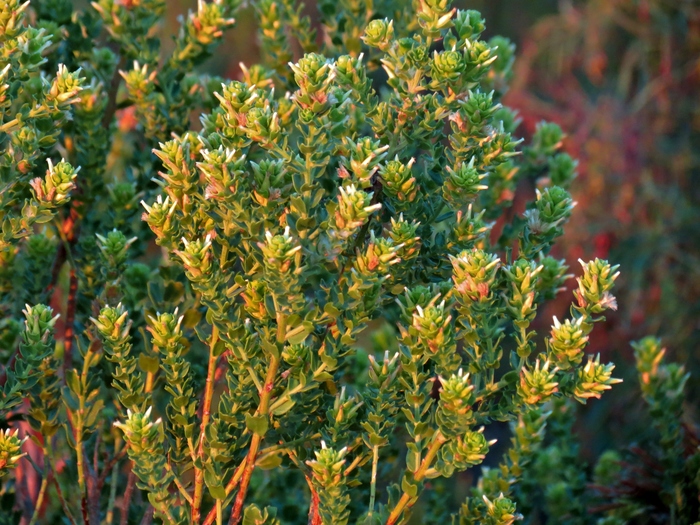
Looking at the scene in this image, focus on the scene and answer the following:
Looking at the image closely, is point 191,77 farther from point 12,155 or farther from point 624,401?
point 624,401

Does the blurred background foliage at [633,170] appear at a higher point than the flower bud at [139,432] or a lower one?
lower

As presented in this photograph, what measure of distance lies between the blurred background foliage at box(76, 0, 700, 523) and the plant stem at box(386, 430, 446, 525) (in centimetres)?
257

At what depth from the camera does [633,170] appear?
431 cm

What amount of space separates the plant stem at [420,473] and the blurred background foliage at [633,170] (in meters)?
2.57

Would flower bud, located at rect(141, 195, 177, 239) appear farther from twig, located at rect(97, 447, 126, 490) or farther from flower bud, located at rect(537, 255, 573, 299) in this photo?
flower bud, located at rect(537, 255, 573, 299)

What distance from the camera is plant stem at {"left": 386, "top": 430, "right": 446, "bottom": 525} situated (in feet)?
4.13

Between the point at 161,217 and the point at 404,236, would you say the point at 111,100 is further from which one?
the point at 404,236

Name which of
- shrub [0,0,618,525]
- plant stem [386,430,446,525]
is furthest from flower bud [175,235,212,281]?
plant stem [386,430,446,525]

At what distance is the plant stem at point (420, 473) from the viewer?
1258 millimetres

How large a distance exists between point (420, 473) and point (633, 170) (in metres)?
3.43

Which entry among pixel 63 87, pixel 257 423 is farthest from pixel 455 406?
pixel 63 87

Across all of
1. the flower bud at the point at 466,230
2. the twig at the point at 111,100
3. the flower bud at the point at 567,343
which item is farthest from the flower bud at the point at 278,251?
→ the twig at the point at 111,100

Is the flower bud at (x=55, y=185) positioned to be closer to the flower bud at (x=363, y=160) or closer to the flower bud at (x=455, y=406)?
the flower bud at (x=363, y=160)

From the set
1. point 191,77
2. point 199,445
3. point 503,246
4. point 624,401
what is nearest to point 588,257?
point 624,401
